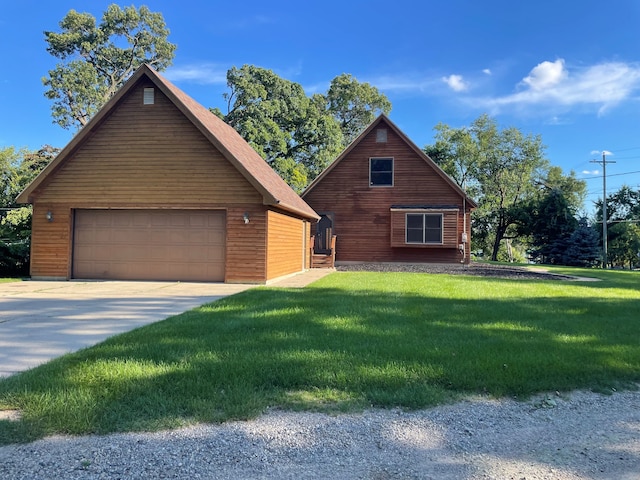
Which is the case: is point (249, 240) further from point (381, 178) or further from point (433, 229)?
point (433, 229)

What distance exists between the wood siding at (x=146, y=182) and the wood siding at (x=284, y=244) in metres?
0.56

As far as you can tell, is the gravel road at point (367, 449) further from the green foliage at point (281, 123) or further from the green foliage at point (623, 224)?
the green foliage at point (623, 224)

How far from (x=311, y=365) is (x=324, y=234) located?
17.5m

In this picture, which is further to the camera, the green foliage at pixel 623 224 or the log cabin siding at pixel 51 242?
the green foliage at pixel 623 224

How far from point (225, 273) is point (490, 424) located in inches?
391

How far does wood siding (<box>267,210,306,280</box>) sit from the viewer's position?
12.7 meters

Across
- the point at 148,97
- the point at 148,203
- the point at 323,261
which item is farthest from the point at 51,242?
the point at 323,261

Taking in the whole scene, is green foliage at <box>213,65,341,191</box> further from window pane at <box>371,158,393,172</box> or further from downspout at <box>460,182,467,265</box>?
downspout at <box>460,182,467,265</box>

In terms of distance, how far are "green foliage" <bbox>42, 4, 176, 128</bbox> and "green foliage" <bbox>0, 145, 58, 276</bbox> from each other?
8231 millimetres

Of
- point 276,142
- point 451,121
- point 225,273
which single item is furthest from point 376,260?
point 451,121

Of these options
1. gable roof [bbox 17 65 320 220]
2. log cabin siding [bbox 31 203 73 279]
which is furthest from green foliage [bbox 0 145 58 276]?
gable roof [bbox 17 65 320 220]

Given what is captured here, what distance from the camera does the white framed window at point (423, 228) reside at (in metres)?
20.1

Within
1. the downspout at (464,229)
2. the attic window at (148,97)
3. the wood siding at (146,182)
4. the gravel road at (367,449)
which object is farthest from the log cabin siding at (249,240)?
the downspout at (464,229)

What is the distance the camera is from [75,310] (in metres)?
7.56
